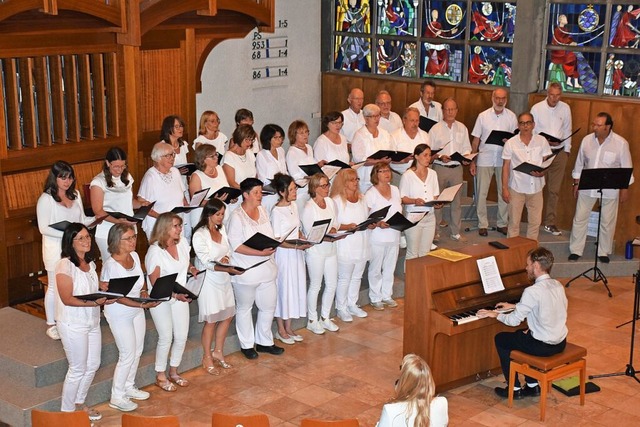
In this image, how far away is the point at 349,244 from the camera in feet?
31.4

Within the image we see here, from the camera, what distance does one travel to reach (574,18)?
12.2 meters

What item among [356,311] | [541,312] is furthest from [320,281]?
[541,312]

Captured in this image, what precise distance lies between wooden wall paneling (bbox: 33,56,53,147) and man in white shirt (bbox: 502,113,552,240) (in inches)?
204

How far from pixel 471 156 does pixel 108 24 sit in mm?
4469

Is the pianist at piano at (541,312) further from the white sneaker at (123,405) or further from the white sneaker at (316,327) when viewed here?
the white sneaker at (123,405)

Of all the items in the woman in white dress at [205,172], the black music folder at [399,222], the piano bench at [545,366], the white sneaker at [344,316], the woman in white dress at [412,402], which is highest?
the woman in white dress at [205,172]

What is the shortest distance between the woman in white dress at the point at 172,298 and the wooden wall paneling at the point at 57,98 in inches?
76.8

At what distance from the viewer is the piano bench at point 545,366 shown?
300 inches

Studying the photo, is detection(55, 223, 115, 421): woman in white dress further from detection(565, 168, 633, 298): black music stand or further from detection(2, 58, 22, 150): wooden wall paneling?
detection(565, 168, 633, 298): black music stand

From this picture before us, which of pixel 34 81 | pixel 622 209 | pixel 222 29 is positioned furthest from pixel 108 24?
pixel 622 209

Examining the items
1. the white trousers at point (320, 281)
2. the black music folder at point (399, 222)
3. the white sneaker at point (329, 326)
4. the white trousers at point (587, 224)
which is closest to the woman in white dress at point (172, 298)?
the white trousers at point (320, 281)

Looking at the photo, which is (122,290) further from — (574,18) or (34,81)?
(574,18)

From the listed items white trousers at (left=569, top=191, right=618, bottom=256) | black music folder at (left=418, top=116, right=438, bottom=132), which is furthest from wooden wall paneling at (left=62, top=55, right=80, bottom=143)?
white trousers at (left=569, top=191, right=618, bottom=256)

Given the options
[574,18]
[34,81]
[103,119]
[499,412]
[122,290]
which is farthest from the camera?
[574,18]
